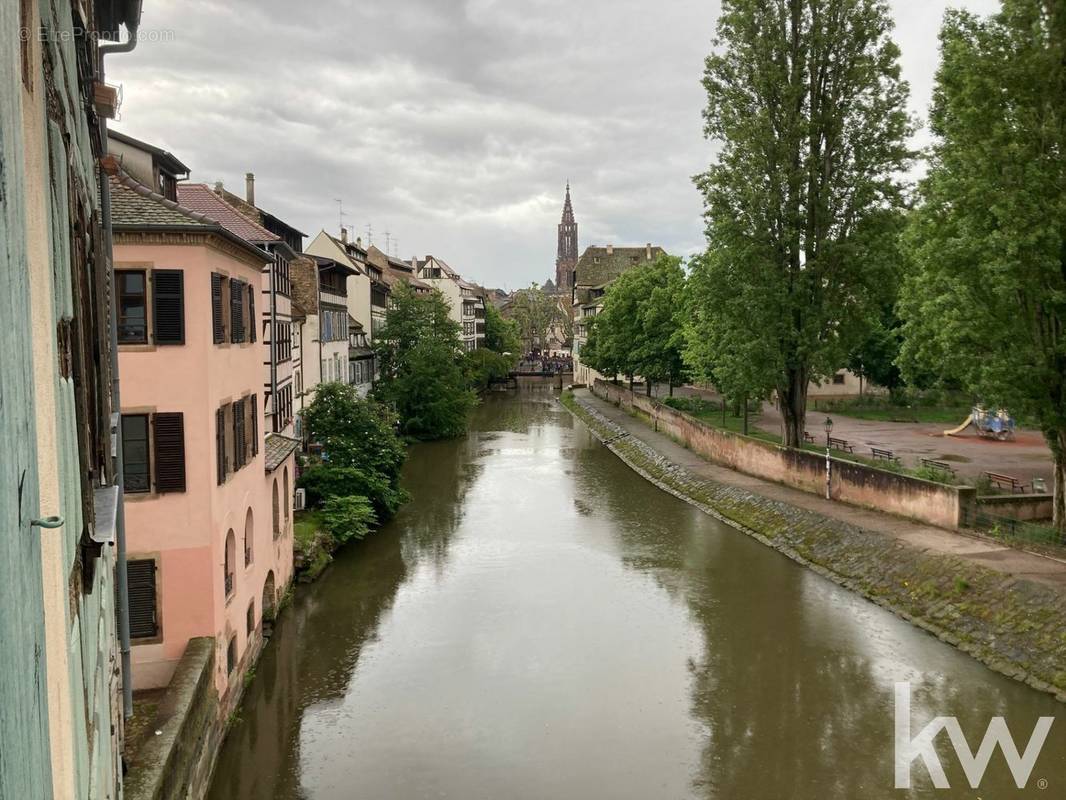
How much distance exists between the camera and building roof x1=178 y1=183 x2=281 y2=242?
23094 millimetres

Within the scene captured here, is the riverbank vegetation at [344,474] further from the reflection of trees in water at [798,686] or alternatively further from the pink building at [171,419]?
the pink building at [171,419]

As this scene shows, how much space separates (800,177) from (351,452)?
1714cm

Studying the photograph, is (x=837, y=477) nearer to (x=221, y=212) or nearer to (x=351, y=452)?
(x=351, y=452)

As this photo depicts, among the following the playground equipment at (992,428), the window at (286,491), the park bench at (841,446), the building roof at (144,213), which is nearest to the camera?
the building roof at (144,213)

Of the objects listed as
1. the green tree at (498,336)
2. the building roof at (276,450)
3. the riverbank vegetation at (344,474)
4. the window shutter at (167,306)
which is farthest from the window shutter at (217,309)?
the green tree at (498,336)

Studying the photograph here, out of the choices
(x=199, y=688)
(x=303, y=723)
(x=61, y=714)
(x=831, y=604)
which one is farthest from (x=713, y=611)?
(x=61, y=714)

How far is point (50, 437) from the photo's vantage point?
4.42 m

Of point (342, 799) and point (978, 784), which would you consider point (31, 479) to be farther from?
point (978, 784)

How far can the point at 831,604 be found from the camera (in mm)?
21234

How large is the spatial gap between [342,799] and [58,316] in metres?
9.52

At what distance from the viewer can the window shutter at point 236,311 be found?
14648 millimetres

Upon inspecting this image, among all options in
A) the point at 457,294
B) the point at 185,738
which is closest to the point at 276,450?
the point at 185,738

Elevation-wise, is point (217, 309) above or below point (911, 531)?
above

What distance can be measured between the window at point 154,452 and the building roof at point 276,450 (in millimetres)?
5503
